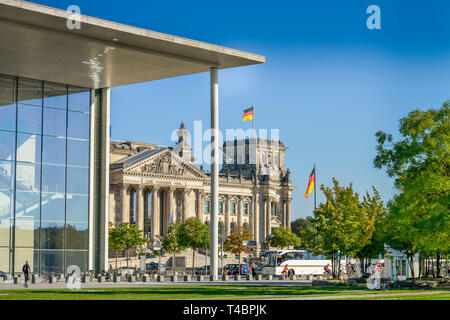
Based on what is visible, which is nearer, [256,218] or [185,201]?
[185,201]

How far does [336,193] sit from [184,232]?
36867mm

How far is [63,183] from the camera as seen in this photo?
50156 mm

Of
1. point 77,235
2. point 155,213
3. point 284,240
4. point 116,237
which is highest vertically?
point 155,213

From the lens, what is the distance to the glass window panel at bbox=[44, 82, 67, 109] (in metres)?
49.5

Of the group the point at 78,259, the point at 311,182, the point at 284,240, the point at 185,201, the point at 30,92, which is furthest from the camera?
the point at 185,201

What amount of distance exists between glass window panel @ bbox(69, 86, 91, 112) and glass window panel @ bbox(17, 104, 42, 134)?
263 cm

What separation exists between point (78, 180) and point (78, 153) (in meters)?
1.74

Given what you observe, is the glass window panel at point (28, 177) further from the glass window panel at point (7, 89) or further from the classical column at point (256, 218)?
the classical column at point (256, 218)

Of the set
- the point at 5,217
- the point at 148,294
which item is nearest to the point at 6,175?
the point at 5,217

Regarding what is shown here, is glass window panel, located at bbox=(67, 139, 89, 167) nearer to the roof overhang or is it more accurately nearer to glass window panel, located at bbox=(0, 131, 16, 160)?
the roof overhang

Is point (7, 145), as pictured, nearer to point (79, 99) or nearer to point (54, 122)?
point (54, 122)

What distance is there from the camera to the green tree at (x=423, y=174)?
121 feet

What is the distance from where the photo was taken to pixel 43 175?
48.9 metres

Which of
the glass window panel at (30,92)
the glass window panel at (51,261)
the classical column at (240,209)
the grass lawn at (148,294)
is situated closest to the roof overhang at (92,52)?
the glass window panel at (30,92)
